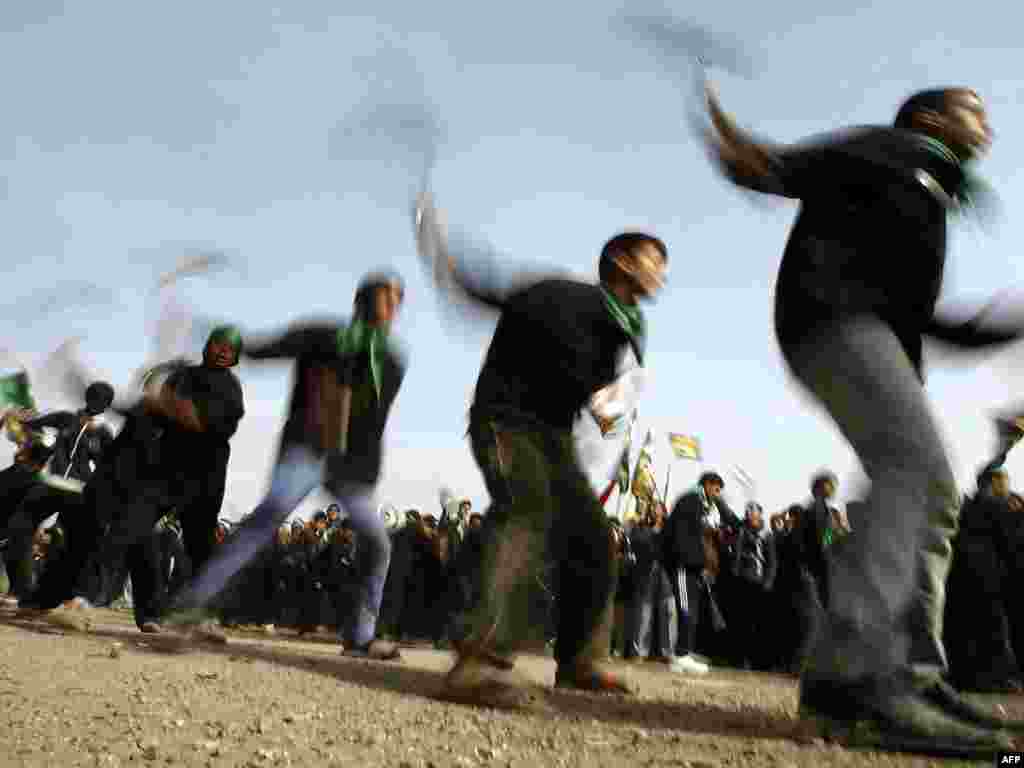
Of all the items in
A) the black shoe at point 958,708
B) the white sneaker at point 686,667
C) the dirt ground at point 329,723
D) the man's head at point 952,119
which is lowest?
the dirt ground at point 329,723

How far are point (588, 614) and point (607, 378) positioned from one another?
106 cm

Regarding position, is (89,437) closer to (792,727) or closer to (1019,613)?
(792,727)

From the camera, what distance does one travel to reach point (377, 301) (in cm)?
586

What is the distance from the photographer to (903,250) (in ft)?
9.89

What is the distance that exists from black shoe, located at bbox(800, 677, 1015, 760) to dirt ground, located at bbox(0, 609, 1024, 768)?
0.06 metres

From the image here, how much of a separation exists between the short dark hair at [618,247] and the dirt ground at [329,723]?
1.85 metres

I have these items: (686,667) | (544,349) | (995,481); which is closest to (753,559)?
(686,667)

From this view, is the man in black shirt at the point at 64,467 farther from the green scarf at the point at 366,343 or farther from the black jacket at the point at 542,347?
the black jacket at the point at 542,347

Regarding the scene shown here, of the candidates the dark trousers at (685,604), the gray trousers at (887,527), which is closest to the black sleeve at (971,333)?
the gray trousers at (887,527)

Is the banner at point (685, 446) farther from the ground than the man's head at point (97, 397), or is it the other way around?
the banner at point (685, 446)

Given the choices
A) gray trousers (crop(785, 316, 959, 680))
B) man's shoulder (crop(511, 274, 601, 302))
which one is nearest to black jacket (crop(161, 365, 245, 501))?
man's shoulder (crop(511, 274, 601, 302))

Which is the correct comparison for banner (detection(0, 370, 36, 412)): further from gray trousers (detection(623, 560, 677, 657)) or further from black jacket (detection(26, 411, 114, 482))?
gray trousers (detection(623, 560, 677, 657))

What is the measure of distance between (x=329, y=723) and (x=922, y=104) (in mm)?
2799

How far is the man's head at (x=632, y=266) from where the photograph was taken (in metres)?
4.27
